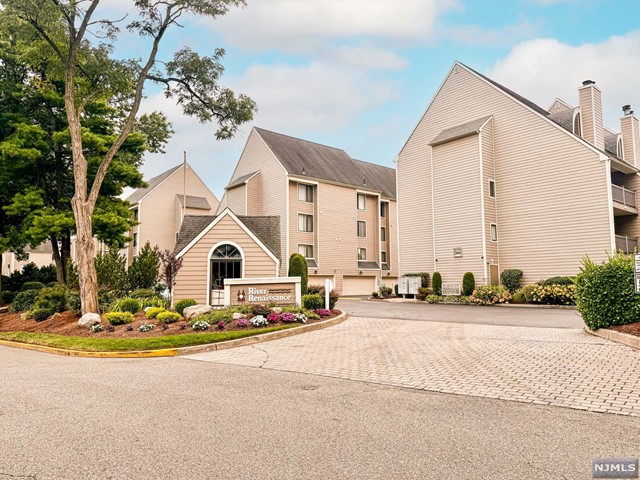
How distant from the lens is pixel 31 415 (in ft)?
18.9

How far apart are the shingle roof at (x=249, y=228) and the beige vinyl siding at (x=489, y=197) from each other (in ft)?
40.3

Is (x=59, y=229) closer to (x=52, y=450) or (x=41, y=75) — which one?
(x=41, y=75)

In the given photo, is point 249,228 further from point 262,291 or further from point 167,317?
point 167,317

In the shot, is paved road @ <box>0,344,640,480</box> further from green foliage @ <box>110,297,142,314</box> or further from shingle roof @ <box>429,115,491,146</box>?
shingle roof @ <box>429,115,491,146</box>

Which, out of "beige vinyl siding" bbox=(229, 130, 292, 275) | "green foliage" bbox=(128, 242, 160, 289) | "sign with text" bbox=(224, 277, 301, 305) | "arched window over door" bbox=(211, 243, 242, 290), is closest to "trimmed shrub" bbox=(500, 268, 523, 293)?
"sign with text" bbox=(224, 277, 301, 305)

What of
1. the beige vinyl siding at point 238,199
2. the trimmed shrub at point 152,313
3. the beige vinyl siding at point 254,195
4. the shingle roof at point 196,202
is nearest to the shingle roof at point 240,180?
the beige vinyl siding at point 238,199

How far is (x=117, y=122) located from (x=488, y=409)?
2627cm

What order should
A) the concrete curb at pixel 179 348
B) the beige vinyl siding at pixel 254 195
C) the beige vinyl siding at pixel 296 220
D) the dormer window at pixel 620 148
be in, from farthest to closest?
the beige vinyl siding at pixel 254 195 < the beige vinyl siding at pixel 296 220 < the dormer window at pixel 620 148 < the concrete curb at pixel 179 348

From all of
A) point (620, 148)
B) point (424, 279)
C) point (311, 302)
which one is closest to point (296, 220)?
point (424, 279)

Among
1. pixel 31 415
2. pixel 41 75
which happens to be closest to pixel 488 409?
pixel 31 415

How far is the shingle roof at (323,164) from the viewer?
39.0m

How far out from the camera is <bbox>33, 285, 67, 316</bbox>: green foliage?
728 inches
